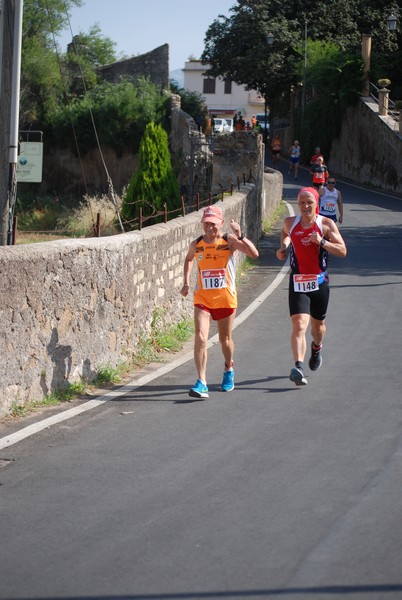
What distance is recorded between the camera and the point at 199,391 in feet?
31.0

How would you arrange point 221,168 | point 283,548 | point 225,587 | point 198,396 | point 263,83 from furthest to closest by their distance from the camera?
point 263,83
point 221,168
point 198,396
point 283,548
point 225,587

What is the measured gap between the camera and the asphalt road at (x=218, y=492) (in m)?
5.11

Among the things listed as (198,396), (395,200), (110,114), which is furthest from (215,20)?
(198,396)

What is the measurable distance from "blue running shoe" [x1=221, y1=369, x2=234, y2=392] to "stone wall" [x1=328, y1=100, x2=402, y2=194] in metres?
35.4

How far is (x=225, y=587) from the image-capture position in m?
4.97

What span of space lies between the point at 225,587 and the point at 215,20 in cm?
6688

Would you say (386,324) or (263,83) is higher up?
(263,83)

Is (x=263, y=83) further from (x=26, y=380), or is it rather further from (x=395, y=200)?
(x=26, y=380)

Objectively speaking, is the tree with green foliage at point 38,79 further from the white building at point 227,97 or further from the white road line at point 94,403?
the white building at point 227,97

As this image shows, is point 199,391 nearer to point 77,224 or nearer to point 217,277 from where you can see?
point 217,277

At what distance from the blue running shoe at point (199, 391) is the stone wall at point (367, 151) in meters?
35.8

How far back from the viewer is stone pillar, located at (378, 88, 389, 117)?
47344mm

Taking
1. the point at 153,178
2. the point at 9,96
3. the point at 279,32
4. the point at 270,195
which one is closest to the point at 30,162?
the point at 9,96

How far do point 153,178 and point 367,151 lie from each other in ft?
60.1
